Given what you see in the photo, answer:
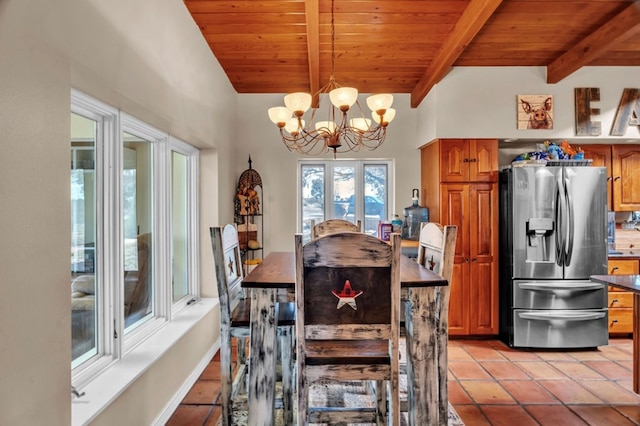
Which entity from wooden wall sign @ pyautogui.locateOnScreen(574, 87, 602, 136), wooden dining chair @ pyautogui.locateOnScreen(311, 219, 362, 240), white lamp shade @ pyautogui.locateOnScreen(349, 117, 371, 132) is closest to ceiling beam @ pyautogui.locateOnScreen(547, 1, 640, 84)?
wooden wall sign @ pyautogui.locateOnScreen(574, 87, 602, 136)

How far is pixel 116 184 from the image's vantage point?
201 cm

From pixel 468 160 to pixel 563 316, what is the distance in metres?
1.69

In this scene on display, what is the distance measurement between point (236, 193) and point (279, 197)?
50 cm

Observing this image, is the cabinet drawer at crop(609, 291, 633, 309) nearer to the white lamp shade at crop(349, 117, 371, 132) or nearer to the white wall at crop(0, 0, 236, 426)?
the white lamp shade at crop(349, 117, 371, 132)

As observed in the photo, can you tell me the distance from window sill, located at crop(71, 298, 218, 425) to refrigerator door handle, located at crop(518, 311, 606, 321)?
297cm

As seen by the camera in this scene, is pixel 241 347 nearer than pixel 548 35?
Yes

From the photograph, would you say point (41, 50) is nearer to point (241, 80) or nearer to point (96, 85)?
point (96, 85)

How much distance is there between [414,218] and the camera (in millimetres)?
4121

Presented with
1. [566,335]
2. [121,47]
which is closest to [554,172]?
[566,335]

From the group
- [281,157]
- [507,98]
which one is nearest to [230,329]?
[281,157]

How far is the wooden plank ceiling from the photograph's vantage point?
272cm

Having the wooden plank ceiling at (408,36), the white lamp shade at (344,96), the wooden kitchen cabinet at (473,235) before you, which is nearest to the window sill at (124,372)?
the white lamp shade at (344,96)

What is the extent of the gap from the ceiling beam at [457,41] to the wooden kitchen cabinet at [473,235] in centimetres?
65

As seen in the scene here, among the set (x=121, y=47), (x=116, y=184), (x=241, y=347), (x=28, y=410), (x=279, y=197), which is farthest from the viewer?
(x=279, y=197)
